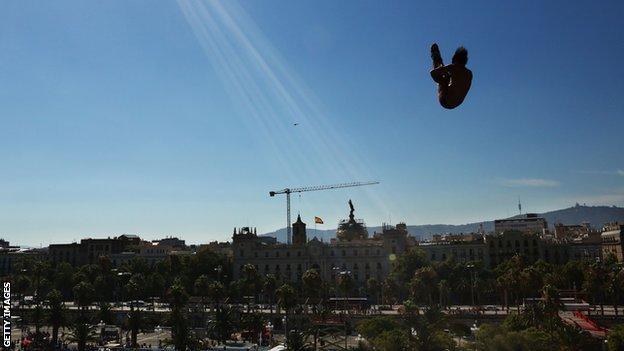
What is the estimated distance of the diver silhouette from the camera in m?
9.42

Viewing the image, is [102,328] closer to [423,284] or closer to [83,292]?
[83,292]

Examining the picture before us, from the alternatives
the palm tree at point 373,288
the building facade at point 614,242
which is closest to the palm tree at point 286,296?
the palm tree at point 373,288

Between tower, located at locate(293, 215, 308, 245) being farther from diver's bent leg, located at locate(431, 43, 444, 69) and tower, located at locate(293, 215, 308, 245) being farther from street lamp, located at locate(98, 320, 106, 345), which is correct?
diver's bent leg, located at locate(431, 43, 444, 69)

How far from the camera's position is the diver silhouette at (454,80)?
30.9 feet

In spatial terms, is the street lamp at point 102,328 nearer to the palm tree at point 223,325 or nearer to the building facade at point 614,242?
the palm tree at point 223,325

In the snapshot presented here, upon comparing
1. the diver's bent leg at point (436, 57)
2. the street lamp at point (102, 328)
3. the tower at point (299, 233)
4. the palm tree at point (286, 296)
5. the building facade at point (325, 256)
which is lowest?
the street lamp at point (102, 328)

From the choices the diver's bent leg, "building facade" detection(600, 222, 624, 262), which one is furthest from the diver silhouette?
"building facade" detection(600, 222, 624, 262)

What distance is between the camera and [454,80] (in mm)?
9492

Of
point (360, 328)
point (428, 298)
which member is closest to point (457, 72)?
point (360, 328)

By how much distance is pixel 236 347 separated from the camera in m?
75.3

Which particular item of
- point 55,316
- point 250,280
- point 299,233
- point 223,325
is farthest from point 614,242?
point 55,316

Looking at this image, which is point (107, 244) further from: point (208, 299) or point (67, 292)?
point (208, 299)

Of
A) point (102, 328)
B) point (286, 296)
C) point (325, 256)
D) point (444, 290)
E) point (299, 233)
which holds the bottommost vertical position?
point (102, 328)

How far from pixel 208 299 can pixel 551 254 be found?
95159 mm
